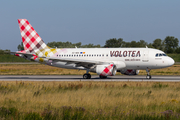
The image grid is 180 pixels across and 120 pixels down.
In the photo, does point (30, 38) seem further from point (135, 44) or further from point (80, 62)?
point (135, 44)

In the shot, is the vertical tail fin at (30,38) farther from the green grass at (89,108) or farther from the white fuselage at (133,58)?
the green grass at (89,108)

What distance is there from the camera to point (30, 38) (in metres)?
35.7

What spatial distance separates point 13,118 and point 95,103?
16.0ft

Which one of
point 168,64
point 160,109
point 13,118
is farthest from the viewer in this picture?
point 168,64

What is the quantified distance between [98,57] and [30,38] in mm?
10613

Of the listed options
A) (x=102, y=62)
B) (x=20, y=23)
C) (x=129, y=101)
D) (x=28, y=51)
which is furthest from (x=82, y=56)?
(x=129, y=101)

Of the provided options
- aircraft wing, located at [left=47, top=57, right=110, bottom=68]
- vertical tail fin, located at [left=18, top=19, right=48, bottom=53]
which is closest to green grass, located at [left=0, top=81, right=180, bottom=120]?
aircraft wing, located at [left=47, top=57, right=110, bottom=68]

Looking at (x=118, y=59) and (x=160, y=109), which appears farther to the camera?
(x=118, y=59)

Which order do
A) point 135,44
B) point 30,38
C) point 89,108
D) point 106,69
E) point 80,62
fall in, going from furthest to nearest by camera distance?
point 135,44 < point 30,38 < point 80,62 < point 106,69 < point 89,108

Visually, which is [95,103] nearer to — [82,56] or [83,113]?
[83,113]

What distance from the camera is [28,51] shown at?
35594 millimetres

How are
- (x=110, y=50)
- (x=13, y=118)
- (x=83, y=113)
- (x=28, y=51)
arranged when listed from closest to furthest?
(x=13, y=118) → (x=83, y=113) → (x=110, y=50) → (x=28, y=51)

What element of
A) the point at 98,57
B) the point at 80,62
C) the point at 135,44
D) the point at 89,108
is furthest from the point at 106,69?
the point at 135,44

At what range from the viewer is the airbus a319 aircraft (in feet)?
103
